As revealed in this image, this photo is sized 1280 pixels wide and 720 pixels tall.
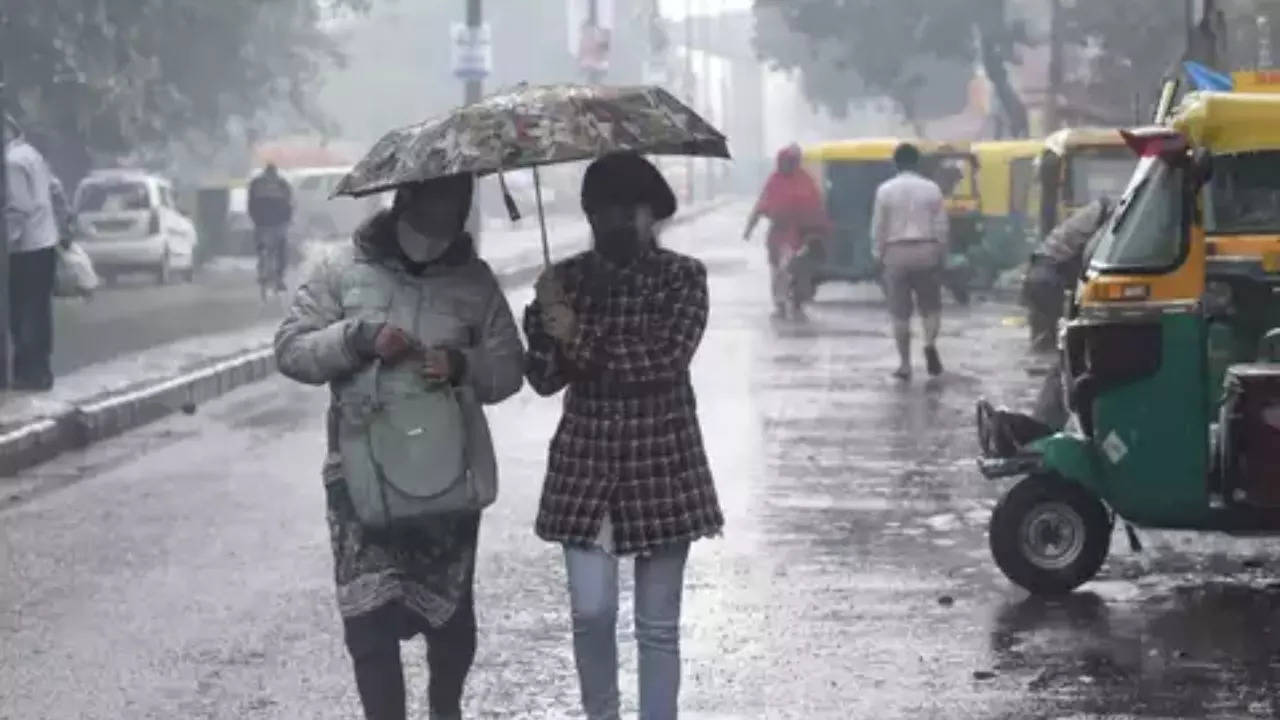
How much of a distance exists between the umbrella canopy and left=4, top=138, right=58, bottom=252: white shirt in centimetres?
1162

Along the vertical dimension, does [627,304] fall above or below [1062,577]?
above

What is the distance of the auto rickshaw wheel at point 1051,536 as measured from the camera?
9.93m

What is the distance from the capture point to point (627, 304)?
6.44 metres

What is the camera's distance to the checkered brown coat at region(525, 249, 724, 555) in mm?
6418

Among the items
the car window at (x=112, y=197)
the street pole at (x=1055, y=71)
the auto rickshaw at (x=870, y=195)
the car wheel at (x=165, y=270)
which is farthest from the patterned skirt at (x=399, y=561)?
the car window at (x=112, y=197)

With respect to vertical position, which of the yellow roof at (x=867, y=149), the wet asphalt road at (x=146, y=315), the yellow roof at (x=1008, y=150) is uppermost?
the yellow roof at (x=867, y=149)

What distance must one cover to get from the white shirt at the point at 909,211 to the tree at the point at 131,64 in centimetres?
1522

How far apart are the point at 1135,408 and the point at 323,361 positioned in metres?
4.10

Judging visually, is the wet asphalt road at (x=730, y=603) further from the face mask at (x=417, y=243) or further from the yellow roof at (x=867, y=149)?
the yellow roof at (x=867, y=149)

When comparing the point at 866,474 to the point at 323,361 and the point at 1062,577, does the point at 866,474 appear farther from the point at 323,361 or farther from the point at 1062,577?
the point at 323,361

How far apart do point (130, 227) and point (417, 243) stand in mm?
30912

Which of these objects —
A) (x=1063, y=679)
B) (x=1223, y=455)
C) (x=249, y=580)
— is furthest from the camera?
(x=249, y=580)

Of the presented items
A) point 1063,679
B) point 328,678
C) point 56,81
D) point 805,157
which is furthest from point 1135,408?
point 56,81

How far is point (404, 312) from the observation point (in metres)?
6.43
